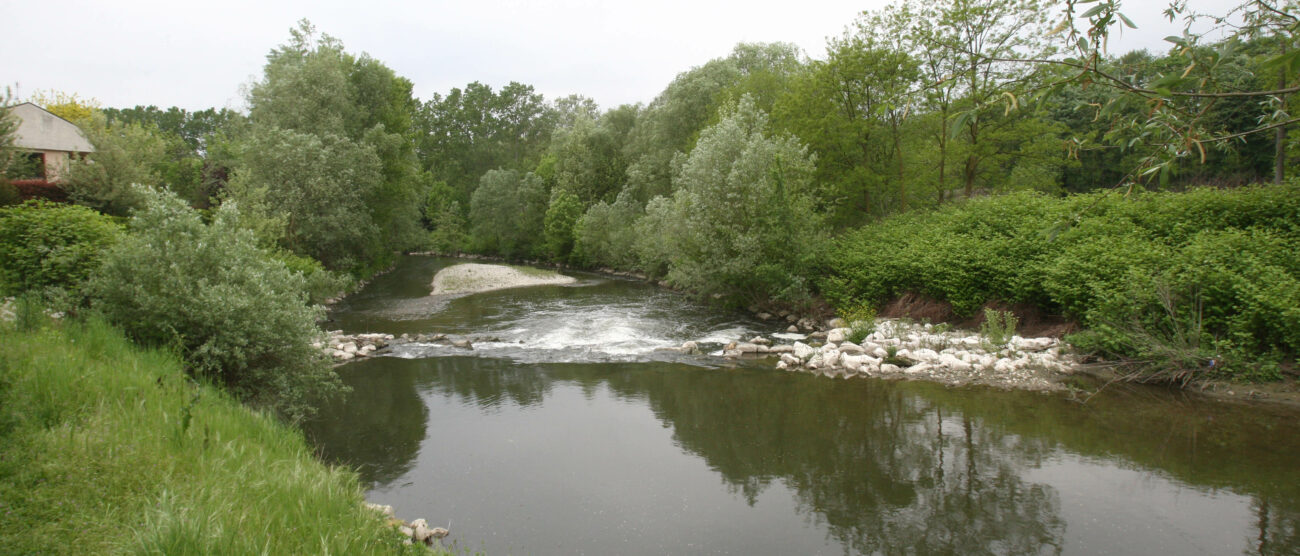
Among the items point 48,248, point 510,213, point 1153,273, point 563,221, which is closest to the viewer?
point 48,248

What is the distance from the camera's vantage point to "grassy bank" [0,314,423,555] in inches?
144

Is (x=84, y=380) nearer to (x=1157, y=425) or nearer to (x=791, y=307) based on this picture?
(x=1157, y=425)

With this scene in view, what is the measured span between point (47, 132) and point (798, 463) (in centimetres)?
4005

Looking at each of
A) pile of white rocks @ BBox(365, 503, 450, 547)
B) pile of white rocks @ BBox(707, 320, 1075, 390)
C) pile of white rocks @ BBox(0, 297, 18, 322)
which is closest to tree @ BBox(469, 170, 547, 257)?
pile of white rocks @ BBox(707, 320, 1075, 390)

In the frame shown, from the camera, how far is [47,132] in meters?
31.4

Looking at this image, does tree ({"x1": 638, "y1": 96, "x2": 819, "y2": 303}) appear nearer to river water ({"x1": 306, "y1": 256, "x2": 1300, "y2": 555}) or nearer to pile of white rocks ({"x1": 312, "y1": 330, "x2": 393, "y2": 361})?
river water ({"x1": 306, "y1": 256, "x2": 1300, "y2": 555})

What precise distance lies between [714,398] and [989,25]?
18.4 meters

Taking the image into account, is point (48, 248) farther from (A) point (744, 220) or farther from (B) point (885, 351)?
(A) point (744, 220)

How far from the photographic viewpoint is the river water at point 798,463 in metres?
6.93

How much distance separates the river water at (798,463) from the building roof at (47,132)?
28.4 meters

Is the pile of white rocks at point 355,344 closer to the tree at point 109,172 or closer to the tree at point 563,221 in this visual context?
the tree at point 109,172

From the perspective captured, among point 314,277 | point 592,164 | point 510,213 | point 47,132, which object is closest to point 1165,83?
point 314,277

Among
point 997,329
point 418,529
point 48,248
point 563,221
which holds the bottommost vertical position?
point 418,529

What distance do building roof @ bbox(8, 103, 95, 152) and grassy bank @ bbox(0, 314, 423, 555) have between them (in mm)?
32012
